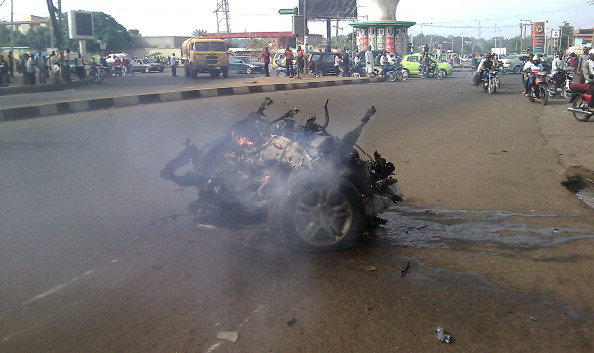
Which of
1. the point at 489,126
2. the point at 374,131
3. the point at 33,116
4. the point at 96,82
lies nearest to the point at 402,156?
the point at 374,131

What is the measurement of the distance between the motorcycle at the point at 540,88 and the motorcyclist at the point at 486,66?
10.3 ft

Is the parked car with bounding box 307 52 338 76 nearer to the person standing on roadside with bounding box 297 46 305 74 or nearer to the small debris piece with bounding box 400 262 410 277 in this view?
the person standing on roadside with bounding box 297 46 305 74

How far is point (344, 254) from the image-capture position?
414 centimetres

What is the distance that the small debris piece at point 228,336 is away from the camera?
2863 millimetres

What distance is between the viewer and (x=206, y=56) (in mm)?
31203

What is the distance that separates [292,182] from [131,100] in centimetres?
1405

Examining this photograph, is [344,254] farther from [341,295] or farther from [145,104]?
[145,104]

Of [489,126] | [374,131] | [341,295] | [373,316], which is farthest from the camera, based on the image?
[489,126]

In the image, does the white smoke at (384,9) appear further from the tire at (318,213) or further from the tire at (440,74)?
the tire at (318,213)

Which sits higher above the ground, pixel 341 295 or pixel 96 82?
pixel 96 82

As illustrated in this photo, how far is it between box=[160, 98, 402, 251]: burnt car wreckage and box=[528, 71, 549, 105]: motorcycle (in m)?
14.2

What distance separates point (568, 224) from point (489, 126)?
744cm

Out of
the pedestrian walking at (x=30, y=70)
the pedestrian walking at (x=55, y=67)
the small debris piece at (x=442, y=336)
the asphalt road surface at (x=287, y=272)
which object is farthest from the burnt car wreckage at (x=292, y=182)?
the pedestrian walking at (x=55, y=67)

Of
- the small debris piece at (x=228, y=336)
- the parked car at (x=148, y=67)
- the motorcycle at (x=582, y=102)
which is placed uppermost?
the parked car at (x=148, y=67)
